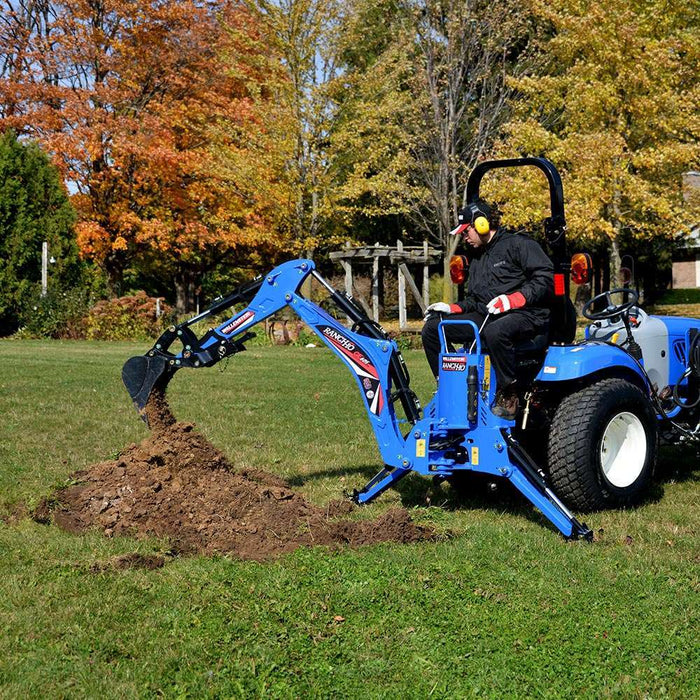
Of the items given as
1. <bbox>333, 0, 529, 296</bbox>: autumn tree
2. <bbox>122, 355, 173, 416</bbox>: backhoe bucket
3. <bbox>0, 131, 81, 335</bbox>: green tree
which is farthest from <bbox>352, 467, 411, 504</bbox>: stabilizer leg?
<bbox>0, 131, 81, 335</bbox>: green tree

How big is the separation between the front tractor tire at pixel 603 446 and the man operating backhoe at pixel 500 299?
1.46 feet

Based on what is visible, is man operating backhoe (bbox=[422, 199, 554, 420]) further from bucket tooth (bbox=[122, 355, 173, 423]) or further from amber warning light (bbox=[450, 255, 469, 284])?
bucket tooth (bbox=[122, 355, 173, 423])

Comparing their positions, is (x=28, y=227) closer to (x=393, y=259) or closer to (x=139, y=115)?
(x=139, y=115)

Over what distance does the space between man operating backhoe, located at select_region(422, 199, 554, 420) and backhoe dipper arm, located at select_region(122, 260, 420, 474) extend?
0.41 m

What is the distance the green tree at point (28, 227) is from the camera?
89.5 ft

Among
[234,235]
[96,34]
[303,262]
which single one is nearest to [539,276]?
[303,262]

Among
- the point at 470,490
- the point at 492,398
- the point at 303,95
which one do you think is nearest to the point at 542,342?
the point at 492,398

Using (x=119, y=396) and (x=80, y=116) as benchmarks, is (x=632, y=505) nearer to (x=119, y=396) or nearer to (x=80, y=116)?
(x=119, y=396)

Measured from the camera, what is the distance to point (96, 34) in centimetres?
3006

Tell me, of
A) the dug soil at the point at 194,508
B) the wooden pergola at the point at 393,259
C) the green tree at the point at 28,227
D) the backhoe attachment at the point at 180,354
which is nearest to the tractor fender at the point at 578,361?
the dug soil at the point at 194,508

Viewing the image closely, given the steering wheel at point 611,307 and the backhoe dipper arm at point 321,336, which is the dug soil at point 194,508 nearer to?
the backhoe dipper arm at point 321,336

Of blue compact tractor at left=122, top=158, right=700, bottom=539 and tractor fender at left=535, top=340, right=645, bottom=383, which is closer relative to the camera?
blue compact tractor at left=122, top=158, right=700, bottom=539

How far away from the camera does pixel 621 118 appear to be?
2409 cm

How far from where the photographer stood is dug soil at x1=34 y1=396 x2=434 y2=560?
6.11 meters
